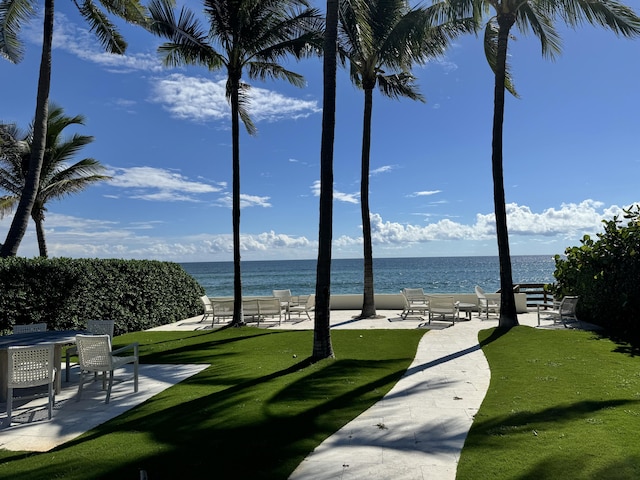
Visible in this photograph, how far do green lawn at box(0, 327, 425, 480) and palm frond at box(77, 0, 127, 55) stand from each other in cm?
1009

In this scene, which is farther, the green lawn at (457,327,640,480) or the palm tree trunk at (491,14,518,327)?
the palm tree trunk at (491,14,518,327)

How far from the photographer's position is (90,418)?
16.9 ft

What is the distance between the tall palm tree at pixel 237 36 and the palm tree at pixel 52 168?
7719 mm

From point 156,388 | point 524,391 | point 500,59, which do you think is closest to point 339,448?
point 524,391

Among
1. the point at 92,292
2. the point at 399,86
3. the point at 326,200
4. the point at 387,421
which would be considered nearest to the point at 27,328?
the point at 92,292

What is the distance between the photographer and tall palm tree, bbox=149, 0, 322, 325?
38.7ft

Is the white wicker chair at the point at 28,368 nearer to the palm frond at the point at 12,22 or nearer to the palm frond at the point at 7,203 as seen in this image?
the palm frond at the point at 12,22

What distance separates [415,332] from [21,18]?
14.1m

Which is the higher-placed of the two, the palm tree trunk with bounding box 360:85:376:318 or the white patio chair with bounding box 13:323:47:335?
the palm tree trunk with bounding box 360:85:376:318

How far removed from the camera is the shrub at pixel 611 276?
9546mm

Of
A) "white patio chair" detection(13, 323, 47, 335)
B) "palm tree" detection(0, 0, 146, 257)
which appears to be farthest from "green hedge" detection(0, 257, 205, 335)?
"white patio chair" detection(13, 323, 47, 335)

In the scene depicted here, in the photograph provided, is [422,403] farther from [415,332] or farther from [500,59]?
[500,59]

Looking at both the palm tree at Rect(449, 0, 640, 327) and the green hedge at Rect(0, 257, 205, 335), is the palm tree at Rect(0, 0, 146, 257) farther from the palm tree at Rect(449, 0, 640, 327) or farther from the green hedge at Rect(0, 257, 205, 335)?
the palm tree at Rect(449, 0, 640, 327)

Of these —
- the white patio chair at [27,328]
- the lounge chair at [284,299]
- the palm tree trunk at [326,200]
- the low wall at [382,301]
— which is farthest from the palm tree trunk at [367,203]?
the white patio chair at [27,328]
